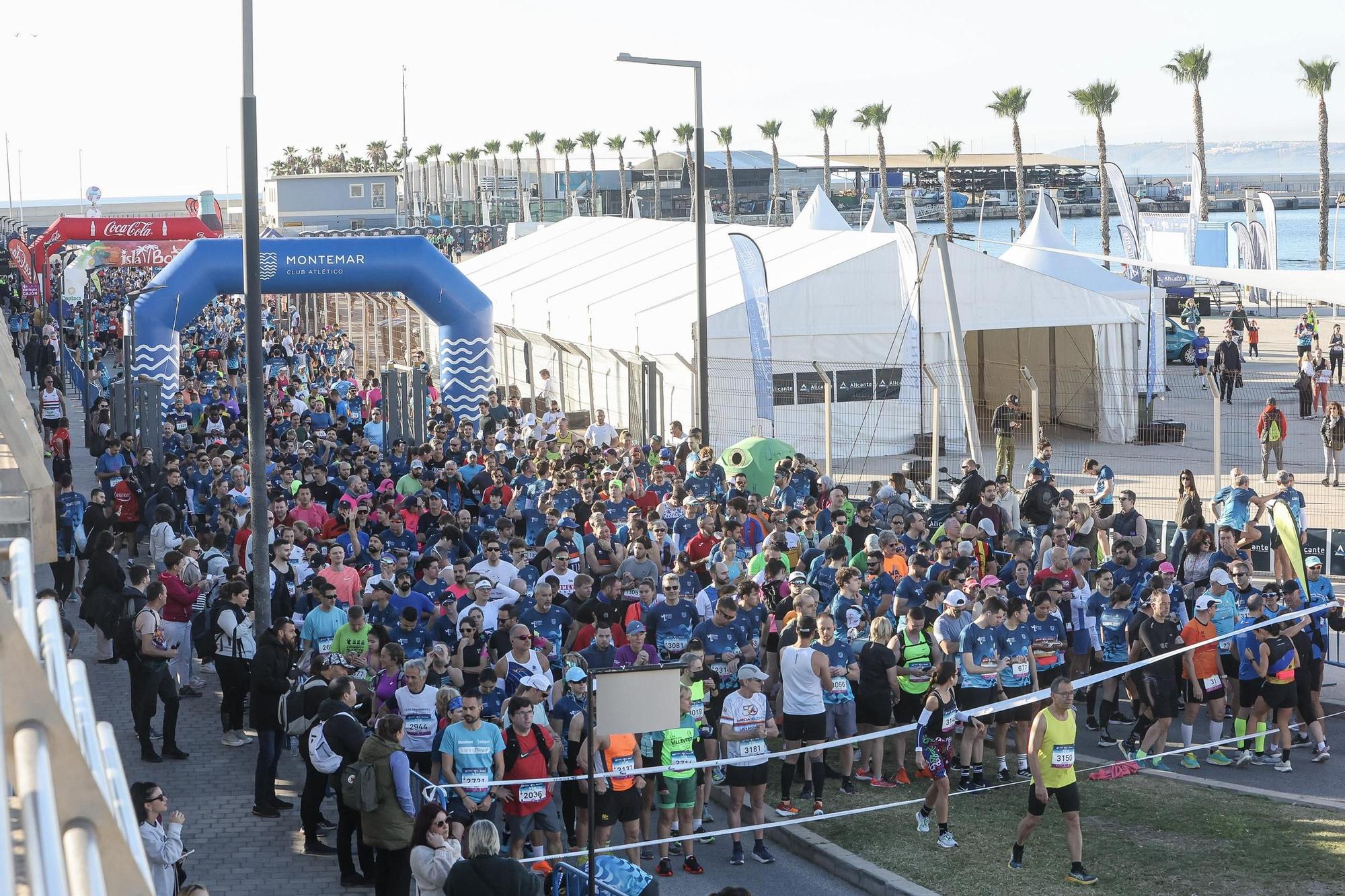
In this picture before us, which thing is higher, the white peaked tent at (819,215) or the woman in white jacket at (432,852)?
the white peaked tent at (819,215)

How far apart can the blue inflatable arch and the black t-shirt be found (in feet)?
56.0

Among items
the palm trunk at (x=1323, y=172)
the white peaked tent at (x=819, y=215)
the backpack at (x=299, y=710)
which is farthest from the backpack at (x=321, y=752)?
the palm trunk at (x=1323, y=172)

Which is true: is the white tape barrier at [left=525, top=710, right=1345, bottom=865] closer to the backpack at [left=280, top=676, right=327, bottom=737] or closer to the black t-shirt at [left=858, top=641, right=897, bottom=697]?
A: the black t-shirt at [left=858, top=641, right=897, bottom=697]

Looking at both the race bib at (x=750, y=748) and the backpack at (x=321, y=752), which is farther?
the race bib at (x=750, y=748)

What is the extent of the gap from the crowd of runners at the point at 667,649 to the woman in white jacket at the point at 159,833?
21 mm

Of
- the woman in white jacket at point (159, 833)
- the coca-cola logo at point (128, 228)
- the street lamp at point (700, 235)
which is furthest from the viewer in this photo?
the coca-cola logo at point (128, 228)

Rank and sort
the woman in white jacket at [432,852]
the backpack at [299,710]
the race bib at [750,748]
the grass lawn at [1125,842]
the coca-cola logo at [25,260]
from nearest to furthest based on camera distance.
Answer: the woman in white jacket at [432,852], the grass lawn at [1125,842], the backpack at [299,710], the race bib at [750,748], the coca-cola logo at [25,260]

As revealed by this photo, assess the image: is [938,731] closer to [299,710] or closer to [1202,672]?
[1202,672]

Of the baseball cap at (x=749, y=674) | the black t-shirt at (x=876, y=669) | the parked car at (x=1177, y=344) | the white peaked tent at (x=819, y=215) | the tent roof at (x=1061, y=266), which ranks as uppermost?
the white peaked tent at (x=819, y=215)

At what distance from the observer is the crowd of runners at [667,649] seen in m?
9.44

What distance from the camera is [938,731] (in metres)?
10.5

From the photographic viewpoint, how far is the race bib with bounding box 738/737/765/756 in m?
10.0

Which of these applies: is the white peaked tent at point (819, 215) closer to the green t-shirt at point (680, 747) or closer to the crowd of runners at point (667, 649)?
the crowd of runners at point (667, 649)

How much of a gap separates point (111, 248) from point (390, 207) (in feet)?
109
